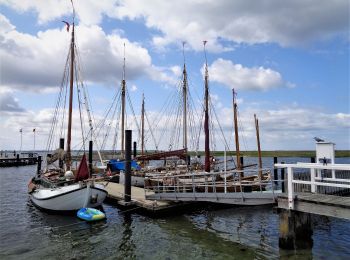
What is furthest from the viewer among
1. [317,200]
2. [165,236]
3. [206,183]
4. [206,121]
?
[206,121]

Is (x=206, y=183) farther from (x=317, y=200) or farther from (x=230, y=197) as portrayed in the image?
(x=317, y=200)

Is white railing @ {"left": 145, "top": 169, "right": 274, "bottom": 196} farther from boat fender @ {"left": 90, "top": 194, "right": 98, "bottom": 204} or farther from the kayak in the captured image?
the kayak

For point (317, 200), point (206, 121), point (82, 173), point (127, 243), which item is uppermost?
point (206, 121)

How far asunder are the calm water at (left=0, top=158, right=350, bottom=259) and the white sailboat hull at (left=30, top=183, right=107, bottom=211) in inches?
29.5

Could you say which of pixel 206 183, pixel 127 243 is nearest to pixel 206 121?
pixel 206 183

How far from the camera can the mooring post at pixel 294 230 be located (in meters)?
13.4

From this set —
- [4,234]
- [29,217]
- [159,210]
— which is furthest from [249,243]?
[29,217]

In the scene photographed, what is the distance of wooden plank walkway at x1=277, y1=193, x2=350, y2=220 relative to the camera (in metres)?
11.7

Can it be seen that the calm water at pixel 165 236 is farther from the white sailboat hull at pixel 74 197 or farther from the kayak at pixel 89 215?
the white sailboat hull at pixel 74 197

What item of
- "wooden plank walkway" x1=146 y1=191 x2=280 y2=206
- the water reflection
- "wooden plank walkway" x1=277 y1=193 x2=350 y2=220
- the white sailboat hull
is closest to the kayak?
the white sailboat hull

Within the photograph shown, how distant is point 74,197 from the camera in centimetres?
2109

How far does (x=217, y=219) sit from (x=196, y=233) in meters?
3.35

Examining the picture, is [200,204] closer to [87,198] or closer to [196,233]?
[196,233]

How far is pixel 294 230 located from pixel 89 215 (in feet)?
37.5
